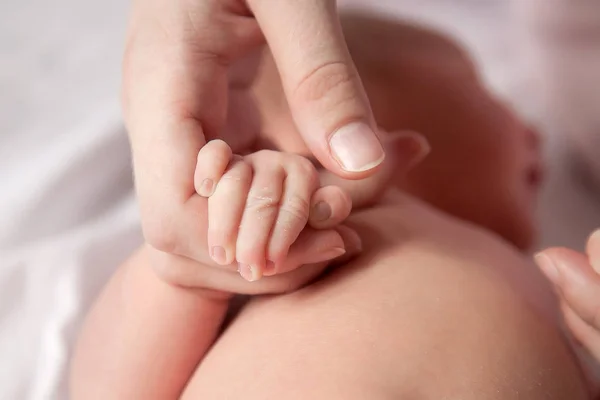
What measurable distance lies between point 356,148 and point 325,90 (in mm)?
50

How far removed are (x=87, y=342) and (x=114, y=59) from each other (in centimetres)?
51

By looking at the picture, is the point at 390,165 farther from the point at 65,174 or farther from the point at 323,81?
the point at 65,174

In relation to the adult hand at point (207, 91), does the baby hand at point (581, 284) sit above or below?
below

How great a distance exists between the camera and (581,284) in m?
0.48

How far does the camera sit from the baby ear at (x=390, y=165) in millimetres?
582

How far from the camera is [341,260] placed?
539 mm

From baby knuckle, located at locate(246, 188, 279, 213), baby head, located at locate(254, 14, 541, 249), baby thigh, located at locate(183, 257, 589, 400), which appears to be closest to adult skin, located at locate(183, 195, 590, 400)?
baby thigh, located at locate(183, 257, 589, 400)

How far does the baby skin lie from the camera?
0.46 m

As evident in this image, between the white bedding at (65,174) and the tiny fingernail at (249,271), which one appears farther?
the white bedding at (65,174)

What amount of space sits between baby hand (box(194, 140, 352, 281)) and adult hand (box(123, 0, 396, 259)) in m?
0.03

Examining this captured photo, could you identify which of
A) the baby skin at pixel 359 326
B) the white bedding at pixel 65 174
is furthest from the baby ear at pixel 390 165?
the white bedding at pixel 65 174

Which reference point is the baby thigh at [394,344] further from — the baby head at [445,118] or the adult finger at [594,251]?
the baby head at [445,118]

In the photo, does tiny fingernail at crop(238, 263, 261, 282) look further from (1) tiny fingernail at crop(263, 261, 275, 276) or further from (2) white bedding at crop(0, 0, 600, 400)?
(2) white bedding at crop(0, 0, 600, 400)

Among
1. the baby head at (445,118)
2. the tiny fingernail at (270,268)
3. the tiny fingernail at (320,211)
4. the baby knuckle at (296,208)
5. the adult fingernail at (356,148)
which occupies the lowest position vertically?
the baby head at (445,118)
